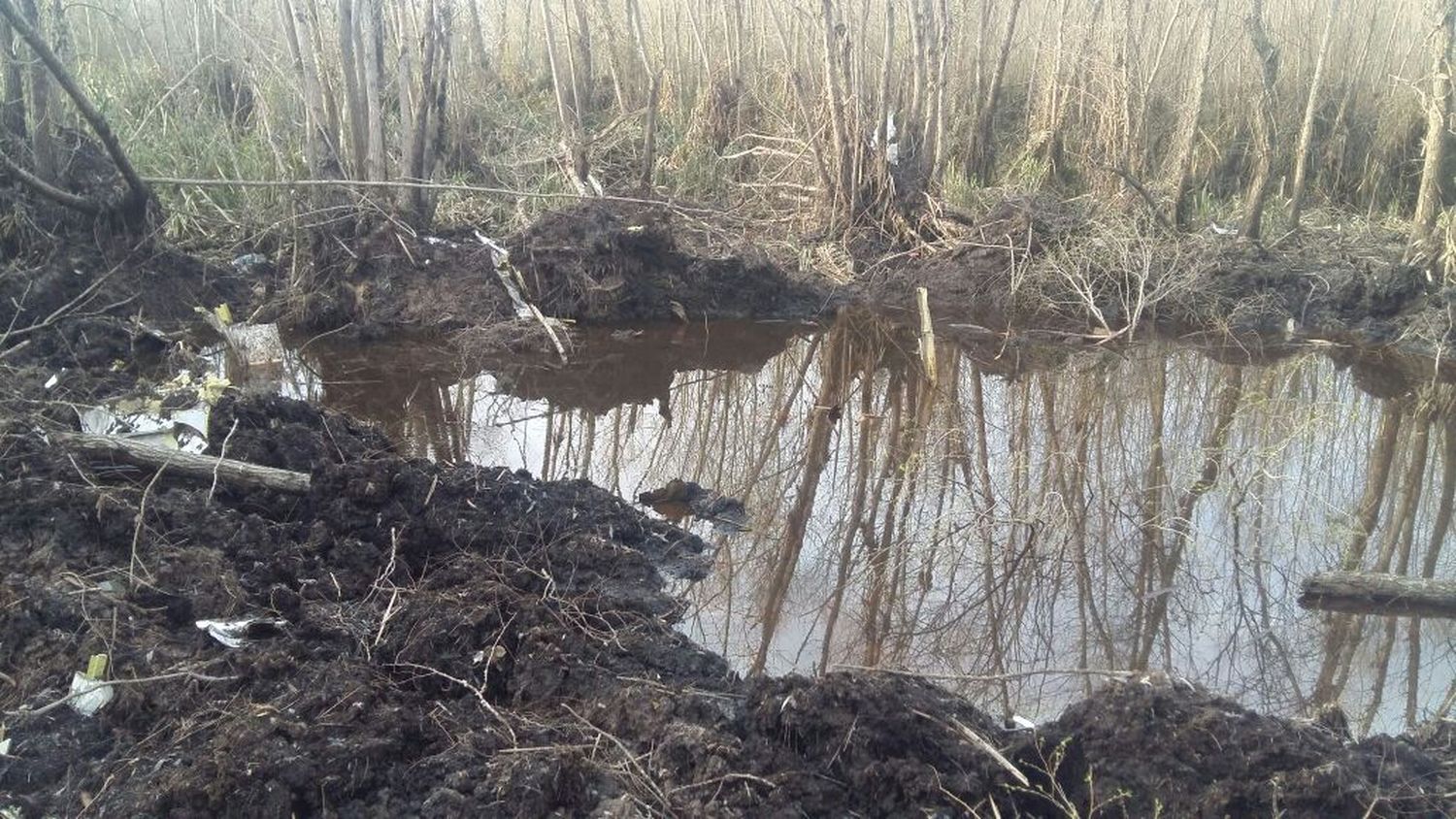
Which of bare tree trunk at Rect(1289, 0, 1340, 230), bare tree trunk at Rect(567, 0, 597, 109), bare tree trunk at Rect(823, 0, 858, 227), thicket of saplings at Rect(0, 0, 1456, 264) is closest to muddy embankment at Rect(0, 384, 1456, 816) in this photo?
thicket of saplings at Rect(0, 0, 1456, 264)

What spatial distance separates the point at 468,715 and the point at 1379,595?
3.51m

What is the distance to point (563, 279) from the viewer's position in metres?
8.33

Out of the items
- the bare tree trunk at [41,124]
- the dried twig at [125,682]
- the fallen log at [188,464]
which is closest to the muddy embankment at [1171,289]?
the fallen log at [188,464]

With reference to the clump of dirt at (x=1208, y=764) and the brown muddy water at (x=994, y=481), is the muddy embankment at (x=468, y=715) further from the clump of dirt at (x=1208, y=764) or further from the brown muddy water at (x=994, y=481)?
the brown muddy water at (x=994, y=481)

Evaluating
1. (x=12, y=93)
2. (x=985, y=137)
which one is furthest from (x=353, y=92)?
(x=985, y=137)

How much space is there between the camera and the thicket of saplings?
857 centimetres

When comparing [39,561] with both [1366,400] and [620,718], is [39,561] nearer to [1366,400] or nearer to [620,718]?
[620,718]

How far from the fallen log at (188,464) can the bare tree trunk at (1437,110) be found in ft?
25.7

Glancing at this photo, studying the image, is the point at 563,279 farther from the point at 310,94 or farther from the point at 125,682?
the point at 125,682

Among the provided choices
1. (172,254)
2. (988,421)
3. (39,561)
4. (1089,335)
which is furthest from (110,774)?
(1089,335)

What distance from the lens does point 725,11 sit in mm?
11898

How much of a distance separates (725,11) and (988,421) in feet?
22.5

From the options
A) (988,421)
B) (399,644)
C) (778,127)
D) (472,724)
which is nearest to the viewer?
(472,724)

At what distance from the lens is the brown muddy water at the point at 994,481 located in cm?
429
